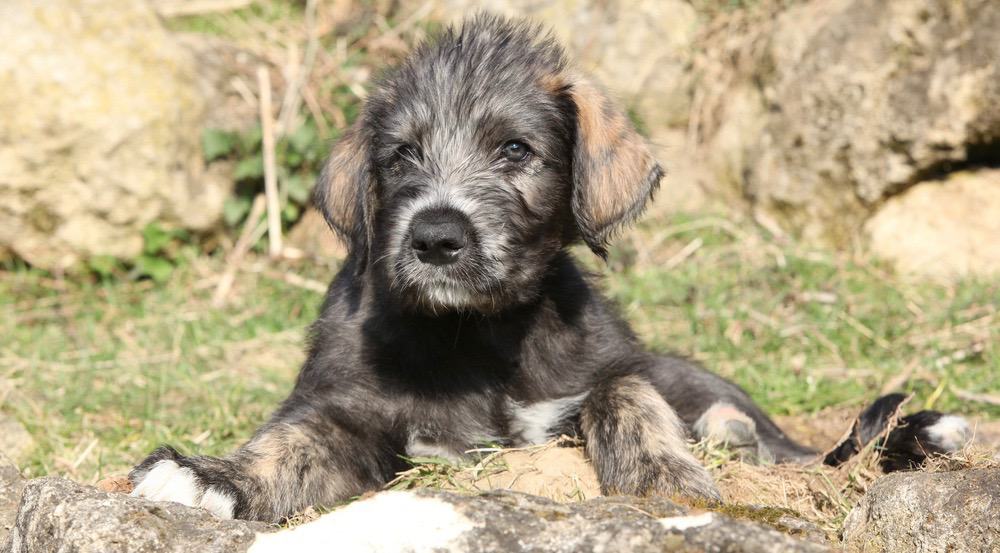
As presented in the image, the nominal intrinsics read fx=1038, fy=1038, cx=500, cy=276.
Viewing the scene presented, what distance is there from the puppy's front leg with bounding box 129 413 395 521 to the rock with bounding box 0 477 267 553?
1.58 ft

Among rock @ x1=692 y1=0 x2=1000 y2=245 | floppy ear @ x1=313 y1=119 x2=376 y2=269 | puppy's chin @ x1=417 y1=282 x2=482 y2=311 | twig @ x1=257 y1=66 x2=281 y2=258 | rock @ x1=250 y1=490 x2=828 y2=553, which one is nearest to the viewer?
rock @ x1=250 y1=490 x2=828 y2=553

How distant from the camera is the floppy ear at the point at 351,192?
416 centimetres

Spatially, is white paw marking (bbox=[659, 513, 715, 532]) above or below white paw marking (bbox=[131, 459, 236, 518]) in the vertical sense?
above

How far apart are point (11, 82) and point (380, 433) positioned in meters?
5.02

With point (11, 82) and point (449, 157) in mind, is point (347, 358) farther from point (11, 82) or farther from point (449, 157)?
point (11, 82)

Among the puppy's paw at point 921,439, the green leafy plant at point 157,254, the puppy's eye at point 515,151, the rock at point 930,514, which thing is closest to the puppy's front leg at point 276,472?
the puppy's eye at point 515,151

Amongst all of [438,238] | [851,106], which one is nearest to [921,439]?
[438,238]

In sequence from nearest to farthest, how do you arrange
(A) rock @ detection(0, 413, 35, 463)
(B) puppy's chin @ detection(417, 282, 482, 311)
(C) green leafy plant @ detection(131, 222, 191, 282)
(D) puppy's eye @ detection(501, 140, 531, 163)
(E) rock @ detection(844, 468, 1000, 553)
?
(E) rock @ detection(844, 468, 1000, 553)
(B) puppy's chin @ detection(417, 282, 482, 311)
(D) puppy's eye @ detection(501, 140, 531, 163)
(A) rock @ detection(0, 413, 35, 463)
(C) green leafy plant @ detection(131, 222, 191, 282)

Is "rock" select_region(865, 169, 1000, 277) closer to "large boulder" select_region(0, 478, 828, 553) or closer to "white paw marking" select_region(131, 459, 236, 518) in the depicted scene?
"large boulder" select_region(0, 478, 828, 553)

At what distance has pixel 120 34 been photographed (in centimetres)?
793

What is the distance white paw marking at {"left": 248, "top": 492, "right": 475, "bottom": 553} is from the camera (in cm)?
254

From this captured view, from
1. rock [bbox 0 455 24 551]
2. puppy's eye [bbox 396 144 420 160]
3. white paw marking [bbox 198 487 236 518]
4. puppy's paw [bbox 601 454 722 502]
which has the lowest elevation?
rock [bbox 0 455 24 551]

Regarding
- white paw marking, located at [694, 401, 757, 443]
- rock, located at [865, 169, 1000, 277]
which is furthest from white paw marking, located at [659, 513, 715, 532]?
rock, located at [865, 169, 1000, 277]

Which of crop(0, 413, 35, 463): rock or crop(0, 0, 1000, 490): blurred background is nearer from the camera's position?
crop(0, 413, 35, 463): rock
